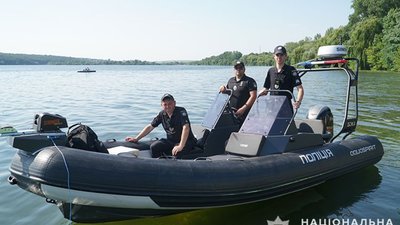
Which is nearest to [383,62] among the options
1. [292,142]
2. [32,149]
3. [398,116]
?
[398,116]

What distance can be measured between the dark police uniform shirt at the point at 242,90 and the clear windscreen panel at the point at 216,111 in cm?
39

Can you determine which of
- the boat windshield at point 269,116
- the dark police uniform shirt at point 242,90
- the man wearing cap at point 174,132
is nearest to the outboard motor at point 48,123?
the man wearing cap at point 174,132

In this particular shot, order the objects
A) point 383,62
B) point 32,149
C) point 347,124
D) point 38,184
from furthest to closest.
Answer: point 383,62, point 347,124, point 32,149, point 38,184

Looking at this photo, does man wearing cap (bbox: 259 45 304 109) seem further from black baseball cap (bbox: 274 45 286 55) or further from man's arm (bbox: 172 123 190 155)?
man's arm (bbox: 172 123 190 155)

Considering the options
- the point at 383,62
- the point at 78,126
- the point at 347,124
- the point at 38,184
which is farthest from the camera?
the point at 383,62

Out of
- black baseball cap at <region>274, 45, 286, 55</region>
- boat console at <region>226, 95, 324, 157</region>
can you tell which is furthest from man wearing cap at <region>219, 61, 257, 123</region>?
black baseball cap at <region>274, 45, 286, 55</region>

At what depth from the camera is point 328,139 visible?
6469mm

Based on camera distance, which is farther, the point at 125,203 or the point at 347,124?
the point at 347,124

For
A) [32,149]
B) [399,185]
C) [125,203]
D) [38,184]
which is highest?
[32,149]

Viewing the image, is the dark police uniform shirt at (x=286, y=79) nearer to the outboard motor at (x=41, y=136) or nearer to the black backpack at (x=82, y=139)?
the black backpack at (x=82, y=139)

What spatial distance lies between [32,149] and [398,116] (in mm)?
11129

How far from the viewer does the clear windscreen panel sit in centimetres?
589

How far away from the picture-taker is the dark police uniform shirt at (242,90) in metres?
6.36

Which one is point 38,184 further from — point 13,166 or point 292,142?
point 292,142
